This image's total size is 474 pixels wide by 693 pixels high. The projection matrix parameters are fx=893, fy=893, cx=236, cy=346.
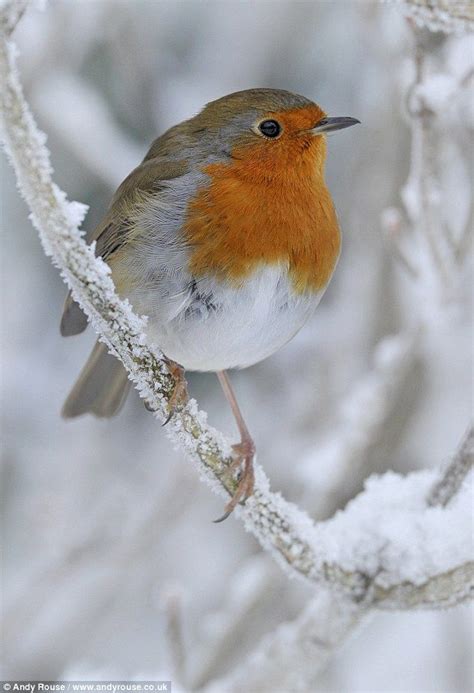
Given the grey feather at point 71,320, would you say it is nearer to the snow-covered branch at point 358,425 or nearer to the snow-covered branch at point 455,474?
the snow-covered branch at point 455,474

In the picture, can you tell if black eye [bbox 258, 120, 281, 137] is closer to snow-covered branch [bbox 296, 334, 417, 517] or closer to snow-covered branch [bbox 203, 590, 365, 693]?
snow-covered branch [bbox 296, 334, 417, 517]

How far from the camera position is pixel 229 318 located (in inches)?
104

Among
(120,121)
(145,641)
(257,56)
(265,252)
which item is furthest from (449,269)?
(145,641)

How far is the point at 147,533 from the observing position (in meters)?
3.84

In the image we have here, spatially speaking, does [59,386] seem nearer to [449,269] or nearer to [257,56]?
[257,56]

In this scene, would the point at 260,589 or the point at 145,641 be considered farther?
the point at 145,641

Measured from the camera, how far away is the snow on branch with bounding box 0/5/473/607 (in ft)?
5.96

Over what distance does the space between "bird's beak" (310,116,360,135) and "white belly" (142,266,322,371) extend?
0.48 meters

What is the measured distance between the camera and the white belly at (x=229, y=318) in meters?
2.60

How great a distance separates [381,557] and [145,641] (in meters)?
3.47

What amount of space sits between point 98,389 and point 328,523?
1.18m

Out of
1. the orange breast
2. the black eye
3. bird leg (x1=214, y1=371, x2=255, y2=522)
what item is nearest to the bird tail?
bird leg (x1=214, y1=371, x2=255, y2=522)

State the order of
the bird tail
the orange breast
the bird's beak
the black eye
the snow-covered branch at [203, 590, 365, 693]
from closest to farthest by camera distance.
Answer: the snow-covered branch at [203, 590, 365, 693] → the orange breast → the bird's beak → the black eye → the bird tail

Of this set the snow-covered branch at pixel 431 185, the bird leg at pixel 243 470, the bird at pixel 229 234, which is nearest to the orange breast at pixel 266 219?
the bird at pixel 229 234
